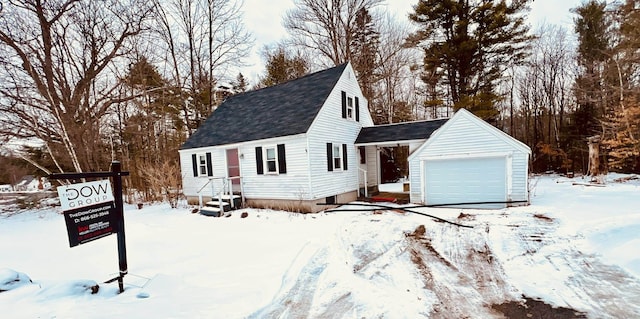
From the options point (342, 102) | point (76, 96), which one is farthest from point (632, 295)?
point (76, 96)

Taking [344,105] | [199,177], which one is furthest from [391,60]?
[199,177]

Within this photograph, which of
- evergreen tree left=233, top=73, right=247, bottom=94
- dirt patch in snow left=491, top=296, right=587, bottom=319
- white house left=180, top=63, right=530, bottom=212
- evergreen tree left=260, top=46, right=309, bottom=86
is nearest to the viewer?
dirt patch in snow left=491, top=296, right=587, bottom=319

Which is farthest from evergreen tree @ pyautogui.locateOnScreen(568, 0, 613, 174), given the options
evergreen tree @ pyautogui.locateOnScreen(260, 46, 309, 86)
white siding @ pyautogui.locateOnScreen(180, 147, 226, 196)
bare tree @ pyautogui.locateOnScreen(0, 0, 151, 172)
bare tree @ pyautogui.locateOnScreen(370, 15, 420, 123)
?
bare tree @ pyautogui.locateOnScreen(0, 0, 151, 172)

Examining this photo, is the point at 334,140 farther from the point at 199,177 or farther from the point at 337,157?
the point at 199,177

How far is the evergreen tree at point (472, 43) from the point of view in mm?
17781

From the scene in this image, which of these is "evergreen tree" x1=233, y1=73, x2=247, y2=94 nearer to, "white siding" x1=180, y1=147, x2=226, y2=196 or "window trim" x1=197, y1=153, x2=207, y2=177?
"white siding" x1=180, y1=147, x2=226, y2=196

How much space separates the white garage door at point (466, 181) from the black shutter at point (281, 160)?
5719mm

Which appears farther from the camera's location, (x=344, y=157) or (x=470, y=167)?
(x=344, y=157)

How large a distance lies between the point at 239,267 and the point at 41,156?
24.5 m

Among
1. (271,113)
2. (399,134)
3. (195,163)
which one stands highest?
(271,113)

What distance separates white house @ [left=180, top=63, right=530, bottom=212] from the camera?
33.0ft

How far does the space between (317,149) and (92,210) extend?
7754 millimetres

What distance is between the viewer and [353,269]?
4773 mm

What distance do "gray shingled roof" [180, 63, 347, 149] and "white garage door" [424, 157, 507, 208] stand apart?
17.7 ft
